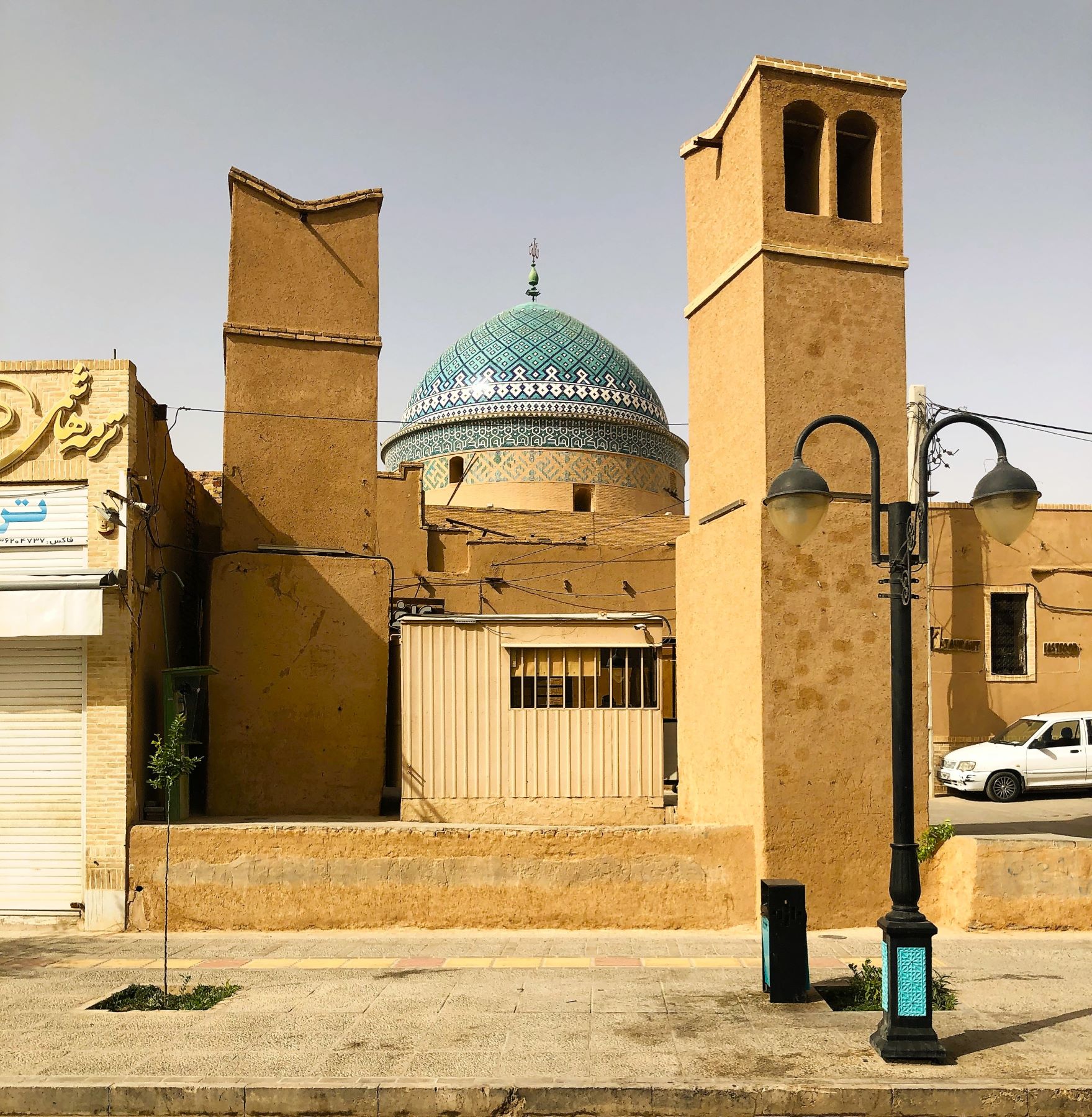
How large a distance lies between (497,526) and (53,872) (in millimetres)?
9375

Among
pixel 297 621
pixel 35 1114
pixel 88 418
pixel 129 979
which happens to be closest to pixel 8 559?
pixel 88 418

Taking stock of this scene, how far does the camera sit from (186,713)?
11.4m

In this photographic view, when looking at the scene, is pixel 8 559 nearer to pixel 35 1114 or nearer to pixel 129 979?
pixel 129 979

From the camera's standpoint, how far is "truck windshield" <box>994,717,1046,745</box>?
18094mm

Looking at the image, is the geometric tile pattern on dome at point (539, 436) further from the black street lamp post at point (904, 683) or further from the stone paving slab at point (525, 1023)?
the black street lamp post at point (904, 683)

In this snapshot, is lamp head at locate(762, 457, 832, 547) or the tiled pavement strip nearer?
the tiled pavement strip

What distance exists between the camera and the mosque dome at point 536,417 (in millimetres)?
21844

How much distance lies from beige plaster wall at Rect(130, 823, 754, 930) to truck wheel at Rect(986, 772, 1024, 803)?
9.63 meters

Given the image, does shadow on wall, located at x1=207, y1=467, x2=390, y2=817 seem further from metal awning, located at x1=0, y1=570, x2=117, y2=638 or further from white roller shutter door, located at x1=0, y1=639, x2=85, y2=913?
metal awning, located at x1=0, y1=570, x2=117, y2=638

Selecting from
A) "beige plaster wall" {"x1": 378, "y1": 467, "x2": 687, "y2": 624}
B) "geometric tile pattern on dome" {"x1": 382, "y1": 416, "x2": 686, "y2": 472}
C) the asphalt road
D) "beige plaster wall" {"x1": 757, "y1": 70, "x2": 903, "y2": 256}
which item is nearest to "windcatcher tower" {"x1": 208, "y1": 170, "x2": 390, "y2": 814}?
"beige plaster wall" {"x1": 378, "y1": 467, "x2": 687, "y2": 624}

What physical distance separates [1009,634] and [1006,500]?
48.0 feet

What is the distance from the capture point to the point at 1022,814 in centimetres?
1599

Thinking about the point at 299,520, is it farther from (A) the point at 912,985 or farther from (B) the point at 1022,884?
(A) the point at 912,985

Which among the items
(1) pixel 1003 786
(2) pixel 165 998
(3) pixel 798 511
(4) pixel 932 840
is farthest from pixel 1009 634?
(2) pixel 165 998
